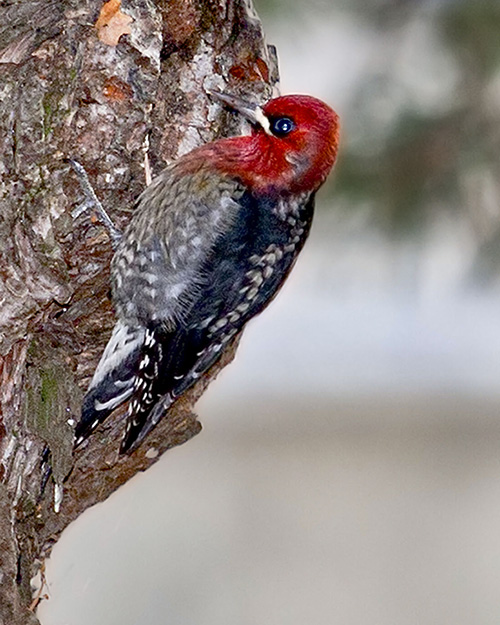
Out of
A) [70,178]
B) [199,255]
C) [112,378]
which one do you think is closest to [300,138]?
[199,255]

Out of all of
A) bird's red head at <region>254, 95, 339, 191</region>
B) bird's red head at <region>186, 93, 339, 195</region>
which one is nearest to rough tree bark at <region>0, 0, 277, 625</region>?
bird's red head at <region>186, 93, 339, 195</region>

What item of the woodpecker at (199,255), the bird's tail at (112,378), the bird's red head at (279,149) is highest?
the bird's red head at (279,149)

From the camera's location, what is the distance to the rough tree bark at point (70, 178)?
6.97ft

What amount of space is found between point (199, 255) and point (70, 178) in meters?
0.40

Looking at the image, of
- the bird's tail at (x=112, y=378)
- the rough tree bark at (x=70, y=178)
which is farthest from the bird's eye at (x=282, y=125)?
the bird's tail at (x=112, y=378)

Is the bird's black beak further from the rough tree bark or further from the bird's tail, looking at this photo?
the bird's tail

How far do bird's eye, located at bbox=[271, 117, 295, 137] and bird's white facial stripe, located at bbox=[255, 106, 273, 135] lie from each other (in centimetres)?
1

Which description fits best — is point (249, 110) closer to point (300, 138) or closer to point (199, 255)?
point (300, 138)

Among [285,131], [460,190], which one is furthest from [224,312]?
[460,190]

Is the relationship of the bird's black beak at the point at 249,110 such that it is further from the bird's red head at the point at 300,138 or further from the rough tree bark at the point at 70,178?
the rough tree bark at the point at 70,178

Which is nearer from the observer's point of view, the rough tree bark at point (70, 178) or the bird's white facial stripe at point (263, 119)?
the rough tree bark at point (70, 178)

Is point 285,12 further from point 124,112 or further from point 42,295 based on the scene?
point 42,295

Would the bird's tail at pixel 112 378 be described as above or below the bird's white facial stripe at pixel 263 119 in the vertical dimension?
below

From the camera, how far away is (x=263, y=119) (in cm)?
238
